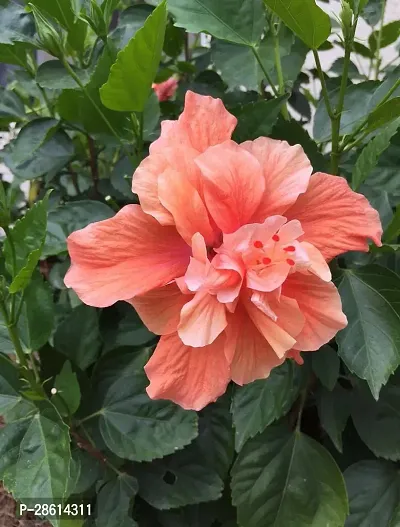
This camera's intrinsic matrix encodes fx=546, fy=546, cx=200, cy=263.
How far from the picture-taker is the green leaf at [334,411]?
0.61 m

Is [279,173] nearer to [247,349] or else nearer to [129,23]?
[247,349]

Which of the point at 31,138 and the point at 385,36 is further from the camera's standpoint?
the point at 385,36

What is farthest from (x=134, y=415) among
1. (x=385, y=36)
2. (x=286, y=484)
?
(x=385, y=36)

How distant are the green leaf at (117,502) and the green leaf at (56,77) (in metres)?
0.46

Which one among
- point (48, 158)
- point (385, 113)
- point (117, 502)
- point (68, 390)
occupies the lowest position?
point (117, 502)

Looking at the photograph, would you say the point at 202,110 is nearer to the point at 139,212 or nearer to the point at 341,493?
the point at 139,212

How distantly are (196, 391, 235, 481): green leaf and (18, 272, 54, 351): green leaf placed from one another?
221 mm

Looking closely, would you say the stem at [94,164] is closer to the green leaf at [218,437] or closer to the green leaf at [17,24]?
→ the green leaf at [17,24]

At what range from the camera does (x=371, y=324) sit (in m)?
0.51

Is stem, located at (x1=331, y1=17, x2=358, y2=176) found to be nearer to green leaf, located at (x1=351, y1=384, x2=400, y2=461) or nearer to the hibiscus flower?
the hibiscus flower

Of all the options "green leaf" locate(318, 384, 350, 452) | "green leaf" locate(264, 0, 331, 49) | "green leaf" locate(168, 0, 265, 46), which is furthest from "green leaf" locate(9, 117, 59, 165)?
"green leaf" locate(318, 384, 350, 452)

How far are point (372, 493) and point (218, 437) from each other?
19 centimetres

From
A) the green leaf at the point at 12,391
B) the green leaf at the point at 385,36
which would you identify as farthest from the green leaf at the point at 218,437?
the green leaf at the point at 385,36

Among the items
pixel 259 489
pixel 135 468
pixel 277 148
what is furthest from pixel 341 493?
pixel 277 148
